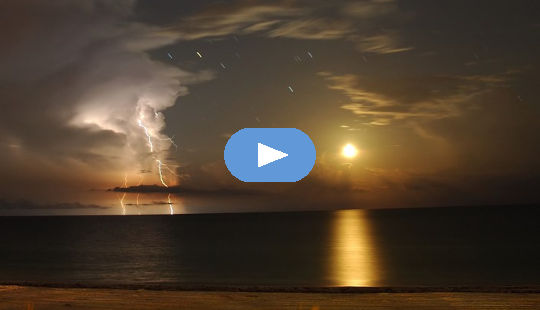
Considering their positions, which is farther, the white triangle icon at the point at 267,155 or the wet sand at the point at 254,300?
the wet sand at the point at 254,300

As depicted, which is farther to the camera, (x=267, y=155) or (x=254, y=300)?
(x=254, y=300)

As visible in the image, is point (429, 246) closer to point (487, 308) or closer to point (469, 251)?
point (469, 251)

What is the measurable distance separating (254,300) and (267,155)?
3400 mm

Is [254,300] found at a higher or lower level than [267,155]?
lower

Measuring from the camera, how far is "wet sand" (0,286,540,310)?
1145 centimetres

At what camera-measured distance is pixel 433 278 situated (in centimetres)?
4288

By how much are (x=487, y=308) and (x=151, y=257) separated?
61.1m

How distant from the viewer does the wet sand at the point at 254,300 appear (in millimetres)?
11445

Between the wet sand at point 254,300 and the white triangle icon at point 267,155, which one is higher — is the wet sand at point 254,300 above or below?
below

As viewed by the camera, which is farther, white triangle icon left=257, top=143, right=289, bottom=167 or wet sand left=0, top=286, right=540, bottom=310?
wet sand left=0, top=286, right=540, bottom=310

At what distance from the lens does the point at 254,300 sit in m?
12.2

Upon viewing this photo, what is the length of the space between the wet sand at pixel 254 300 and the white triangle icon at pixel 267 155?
3055mm

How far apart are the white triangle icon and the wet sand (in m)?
3.06

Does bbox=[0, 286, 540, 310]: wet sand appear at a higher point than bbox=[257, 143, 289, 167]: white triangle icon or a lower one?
lower
